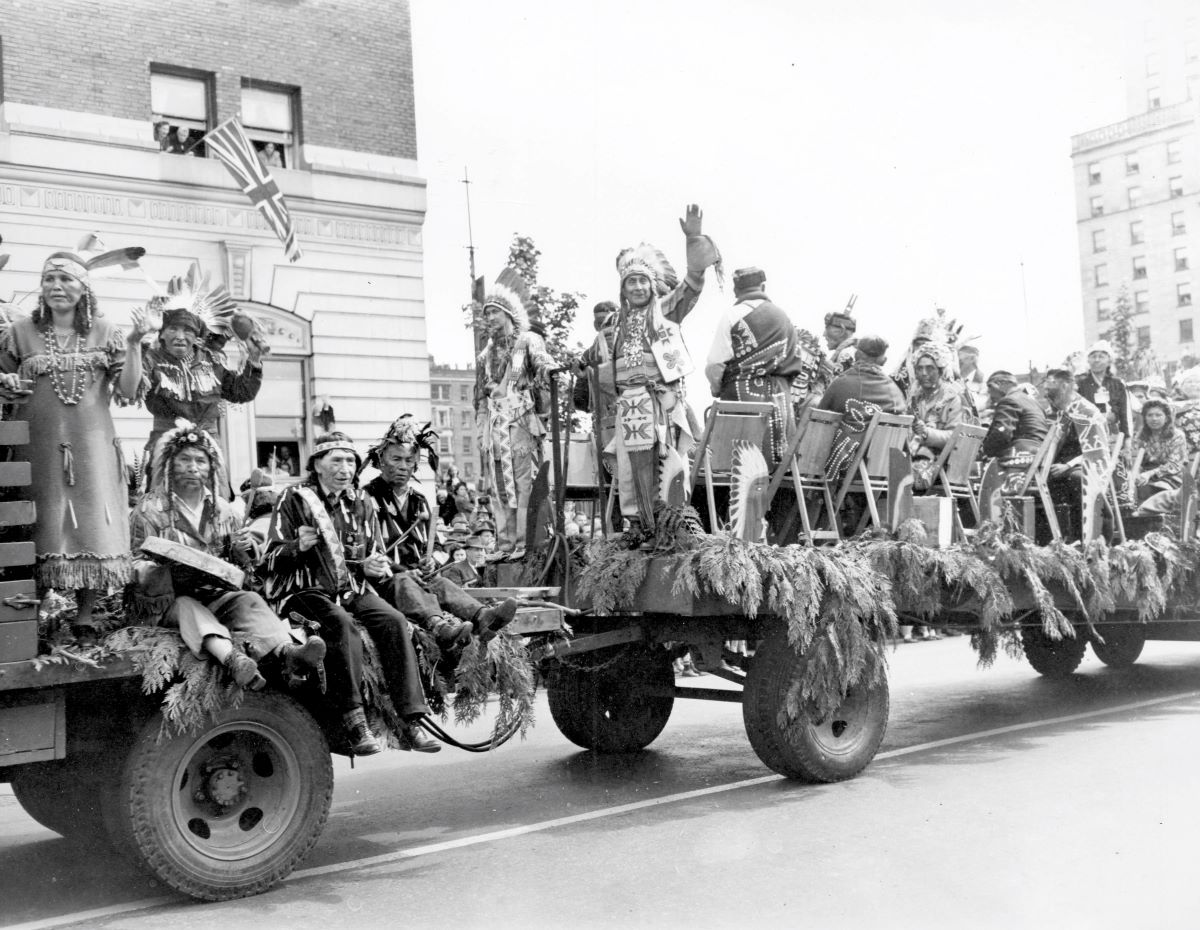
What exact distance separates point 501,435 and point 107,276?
19.7 ft

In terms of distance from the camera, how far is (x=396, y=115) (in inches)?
632

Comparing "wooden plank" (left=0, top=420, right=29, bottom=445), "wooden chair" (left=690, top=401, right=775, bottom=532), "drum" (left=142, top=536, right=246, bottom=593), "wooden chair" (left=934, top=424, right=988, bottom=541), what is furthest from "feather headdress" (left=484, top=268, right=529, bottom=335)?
"wooden plank" (left=0, top=420, right=29, bottom=445)

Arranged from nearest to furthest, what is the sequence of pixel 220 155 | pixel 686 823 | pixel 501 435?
pixel 686 823 < pixel 501 435 < pixel 220 155

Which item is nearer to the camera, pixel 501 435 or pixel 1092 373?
pixel 501 435

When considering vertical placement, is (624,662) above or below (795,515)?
below

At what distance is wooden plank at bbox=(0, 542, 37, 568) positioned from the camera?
472 centimetres

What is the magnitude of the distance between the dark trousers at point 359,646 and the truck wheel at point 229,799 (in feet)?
0.71

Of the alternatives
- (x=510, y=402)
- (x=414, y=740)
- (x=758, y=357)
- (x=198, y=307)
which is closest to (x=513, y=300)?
(x=510, y=402)

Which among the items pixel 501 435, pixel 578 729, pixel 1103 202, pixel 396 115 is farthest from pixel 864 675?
pixel 396 115

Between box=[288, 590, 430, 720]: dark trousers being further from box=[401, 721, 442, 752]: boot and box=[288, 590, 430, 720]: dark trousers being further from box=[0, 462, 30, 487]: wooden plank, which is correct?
box=[0, 462, 30, 487]: wooden plank

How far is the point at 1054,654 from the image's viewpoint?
1059 cm

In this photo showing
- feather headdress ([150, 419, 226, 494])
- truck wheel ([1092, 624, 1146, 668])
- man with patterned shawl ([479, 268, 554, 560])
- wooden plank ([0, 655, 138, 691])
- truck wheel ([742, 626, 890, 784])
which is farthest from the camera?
truck wheel ([1092, 624, 1146, 668])

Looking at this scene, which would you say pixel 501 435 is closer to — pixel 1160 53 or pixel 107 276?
pixel 1160 53

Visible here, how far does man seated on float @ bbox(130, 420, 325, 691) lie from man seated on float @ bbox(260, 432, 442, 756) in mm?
176
